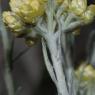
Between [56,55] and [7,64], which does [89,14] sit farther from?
[7,64]

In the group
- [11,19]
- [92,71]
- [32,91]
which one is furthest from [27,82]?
[11,19]

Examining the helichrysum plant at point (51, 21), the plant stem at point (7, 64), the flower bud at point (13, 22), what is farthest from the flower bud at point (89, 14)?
the plant stem at point (7, 64)

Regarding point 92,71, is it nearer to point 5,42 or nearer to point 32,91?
point 5,42

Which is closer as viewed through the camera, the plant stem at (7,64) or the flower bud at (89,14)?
the flower bud at (89,14)

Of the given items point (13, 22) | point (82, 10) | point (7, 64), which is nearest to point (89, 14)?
point (82, 10)

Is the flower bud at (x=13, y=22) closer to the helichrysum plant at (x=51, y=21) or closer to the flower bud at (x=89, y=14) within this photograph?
the helichrysum plant at (x=51, y=21)

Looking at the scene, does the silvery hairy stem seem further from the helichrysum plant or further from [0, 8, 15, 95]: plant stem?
[0, 8, 15, 95]: plant stem
